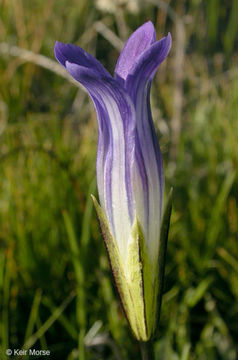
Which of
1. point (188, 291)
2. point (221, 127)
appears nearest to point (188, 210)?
point (188, 291)

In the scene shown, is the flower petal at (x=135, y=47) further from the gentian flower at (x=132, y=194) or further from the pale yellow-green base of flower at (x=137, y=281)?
the pale yellow-green base of flower at (x=137, y=281)

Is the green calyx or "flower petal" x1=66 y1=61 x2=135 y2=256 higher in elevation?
"flower petal" x1=66 y1=61 x2=135 y2=256

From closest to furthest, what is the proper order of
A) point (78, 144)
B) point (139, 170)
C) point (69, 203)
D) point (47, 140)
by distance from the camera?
point (139, 170) < point (69, 203) < point (47, 140) < point (78, 144)

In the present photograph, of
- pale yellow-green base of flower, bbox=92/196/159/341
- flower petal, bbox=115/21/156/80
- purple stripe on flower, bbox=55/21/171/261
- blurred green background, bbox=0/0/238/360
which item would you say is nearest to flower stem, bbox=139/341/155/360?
pale yellow-green base of flower, bbox=92/196/159/341

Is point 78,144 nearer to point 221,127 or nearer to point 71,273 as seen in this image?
point 221,127

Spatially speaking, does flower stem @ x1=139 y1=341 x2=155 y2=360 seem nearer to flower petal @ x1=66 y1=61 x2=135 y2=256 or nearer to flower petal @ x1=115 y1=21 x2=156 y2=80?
flower petal @ x1=66 y1=61 x2=135 y2=256

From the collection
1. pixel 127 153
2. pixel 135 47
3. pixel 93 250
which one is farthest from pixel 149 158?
pixel 93 250
